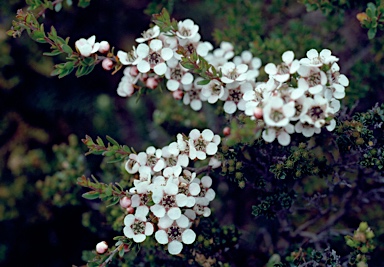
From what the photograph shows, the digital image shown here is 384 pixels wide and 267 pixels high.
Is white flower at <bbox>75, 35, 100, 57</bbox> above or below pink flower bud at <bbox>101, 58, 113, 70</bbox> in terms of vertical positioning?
above

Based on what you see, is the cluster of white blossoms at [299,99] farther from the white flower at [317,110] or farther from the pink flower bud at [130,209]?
the pink flower bud at [130,209]

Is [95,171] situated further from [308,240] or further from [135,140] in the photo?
[308,240]

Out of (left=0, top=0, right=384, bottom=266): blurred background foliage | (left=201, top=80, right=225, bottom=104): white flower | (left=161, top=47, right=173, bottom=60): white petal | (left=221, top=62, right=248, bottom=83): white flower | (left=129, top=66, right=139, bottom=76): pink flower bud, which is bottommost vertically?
(left=0, top=0, right=384, bottom=266): blurred background foliage

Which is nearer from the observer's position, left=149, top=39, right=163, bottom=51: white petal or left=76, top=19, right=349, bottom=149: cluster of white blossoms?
left=76, top=19, right=349, bottom=149: cluster of white blossoms

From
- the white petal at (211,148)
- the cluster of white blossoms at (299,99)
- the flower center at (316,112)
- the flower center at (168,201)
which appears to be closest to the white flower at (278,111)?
the cluster of white blossoms at (299,99)

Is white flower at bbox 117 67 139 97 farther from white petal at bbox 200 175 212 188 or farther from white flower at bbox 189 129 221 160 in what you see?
white petal at bbox 200 175 212 188

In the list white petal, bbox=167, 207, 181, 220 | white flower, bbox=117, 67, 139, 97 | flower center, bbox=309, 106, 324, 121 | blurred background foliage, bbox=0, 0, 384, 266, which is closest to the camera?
flower center, bbox=309, 106, 324, 121

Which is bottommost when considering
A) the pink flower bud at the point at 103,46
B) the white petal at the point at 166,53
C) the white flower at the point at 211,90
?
the pink flower bud at the point at 103,46

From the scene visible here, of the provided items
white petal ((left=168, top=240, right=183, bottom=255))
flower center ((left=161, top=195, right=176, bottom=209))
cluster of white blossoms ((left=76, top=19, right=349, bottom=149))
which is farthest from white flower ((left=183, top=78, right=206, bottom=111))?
white petal ((left=168, top=240, right=183, bottom=255))
